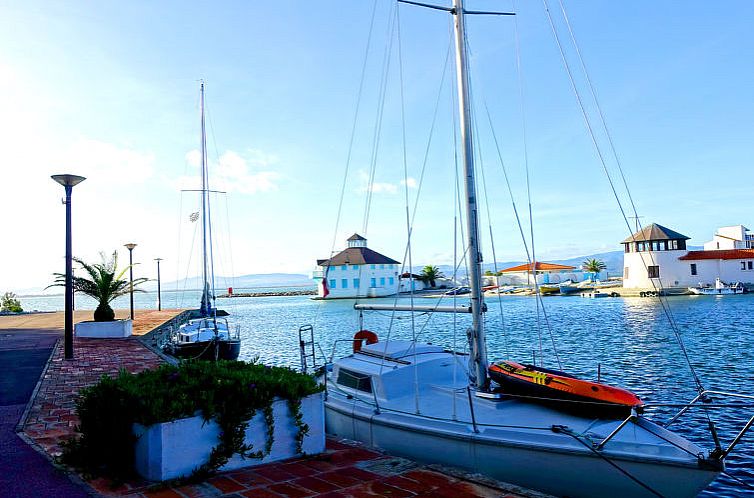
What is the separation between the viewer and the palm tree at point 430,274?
118856mm

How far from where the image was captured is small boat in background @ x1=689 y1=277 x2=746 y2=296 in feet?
212

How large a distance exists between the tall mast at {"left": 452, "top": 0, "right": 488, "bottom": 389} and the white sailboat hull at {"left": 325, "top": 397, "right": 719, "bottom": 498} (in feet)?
5.17

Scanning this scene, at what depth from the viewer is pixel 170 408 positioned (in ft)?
17.8

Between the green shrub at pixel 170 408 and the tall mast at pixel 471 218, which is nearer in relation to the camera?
the green shrub at pixel 170 408

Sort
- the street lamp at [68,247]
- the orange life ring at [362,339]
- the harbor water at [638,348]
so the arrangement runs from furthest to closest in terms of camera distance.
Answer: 1. the street lamp at [68,247]
2. the orange life ring at [362,339]
3. the harbor water at [638,348]

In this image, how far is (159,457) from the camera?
211 inches

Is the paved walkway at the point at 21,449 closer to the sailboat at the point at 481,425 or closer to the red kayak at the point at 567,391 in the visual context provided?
the sailboat at the point at 481,425

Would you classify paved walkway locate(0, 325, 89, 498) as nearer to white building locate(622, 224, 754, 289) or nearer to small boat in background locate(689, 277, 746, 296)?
white building locate(622, 224, 754, 289)

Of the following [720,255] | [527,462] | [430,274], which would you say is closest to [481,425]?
[527,462]

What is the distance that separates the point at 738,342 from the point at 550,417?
2378cm

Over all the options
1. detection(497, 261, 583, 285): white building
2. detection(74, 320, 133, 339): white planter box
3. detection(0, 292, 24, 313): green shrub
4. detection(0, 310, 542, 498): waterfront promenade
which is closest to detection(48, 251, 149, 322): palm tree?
detection(74, 320, 133, 339): white planter box

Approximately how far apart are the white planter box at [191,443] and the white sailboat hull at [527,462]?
2380mm

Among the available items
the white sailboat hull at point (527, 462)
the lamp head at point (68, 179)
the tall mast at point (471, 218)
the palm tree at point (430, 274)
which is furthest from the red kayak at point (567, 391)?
the palm tree at point (430, 274)

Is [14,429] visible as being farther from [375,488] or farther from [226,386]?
[375,488]
